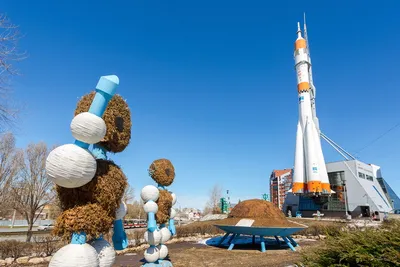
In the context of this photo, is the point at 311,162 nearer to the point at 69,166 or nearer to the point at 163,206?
the point at 163,206

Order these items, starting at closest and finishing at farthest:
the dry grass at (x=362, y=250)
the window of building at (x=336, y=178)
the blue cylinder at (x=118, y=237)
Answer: the dry grass at (x=362, y=250), the blue cylinder at (x=118, y=237), the window of building at (x=336, y=178)

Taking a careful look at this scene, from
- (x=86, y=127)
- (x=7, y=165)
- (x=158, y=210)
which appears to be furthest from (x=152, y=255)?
(x=7, y=165)

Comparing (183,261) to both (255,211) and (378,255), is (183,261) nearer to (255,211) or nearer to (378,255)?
(255,211)

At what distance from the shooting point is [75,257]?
197 inches

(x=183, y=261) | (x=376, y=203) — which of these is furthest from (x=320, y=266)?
(x=376, y=203)

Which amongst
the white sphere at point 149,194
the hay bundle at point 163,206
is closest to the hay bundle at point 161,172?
the hay bundle at point 163,206

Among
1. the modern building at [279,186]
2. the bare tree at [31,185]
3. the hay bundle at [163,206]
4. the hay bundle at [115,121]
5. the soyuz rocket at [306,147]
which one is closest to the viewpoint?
the hay bundle at [115,121]

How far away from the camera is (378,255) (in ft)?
11.8

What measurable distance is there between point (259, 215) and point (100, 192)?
1357cm

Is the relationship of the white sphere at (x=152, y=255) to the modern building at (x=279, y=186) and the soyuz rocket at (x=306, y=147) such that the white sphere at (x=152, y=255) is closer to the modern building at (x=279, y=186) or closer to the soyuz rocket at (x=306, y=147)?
the soyuz rocket at (x=306, y=147)

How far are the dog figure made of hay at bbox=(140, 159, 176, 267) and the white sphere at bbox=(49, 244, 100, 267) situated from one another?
197 inches

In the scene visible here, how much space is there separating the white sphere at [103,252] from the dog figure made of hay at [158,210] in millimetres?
4225

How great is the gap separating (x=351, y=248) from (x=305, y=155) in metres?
41.1

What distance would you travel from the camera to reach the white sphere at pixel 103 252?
5.75 meters
